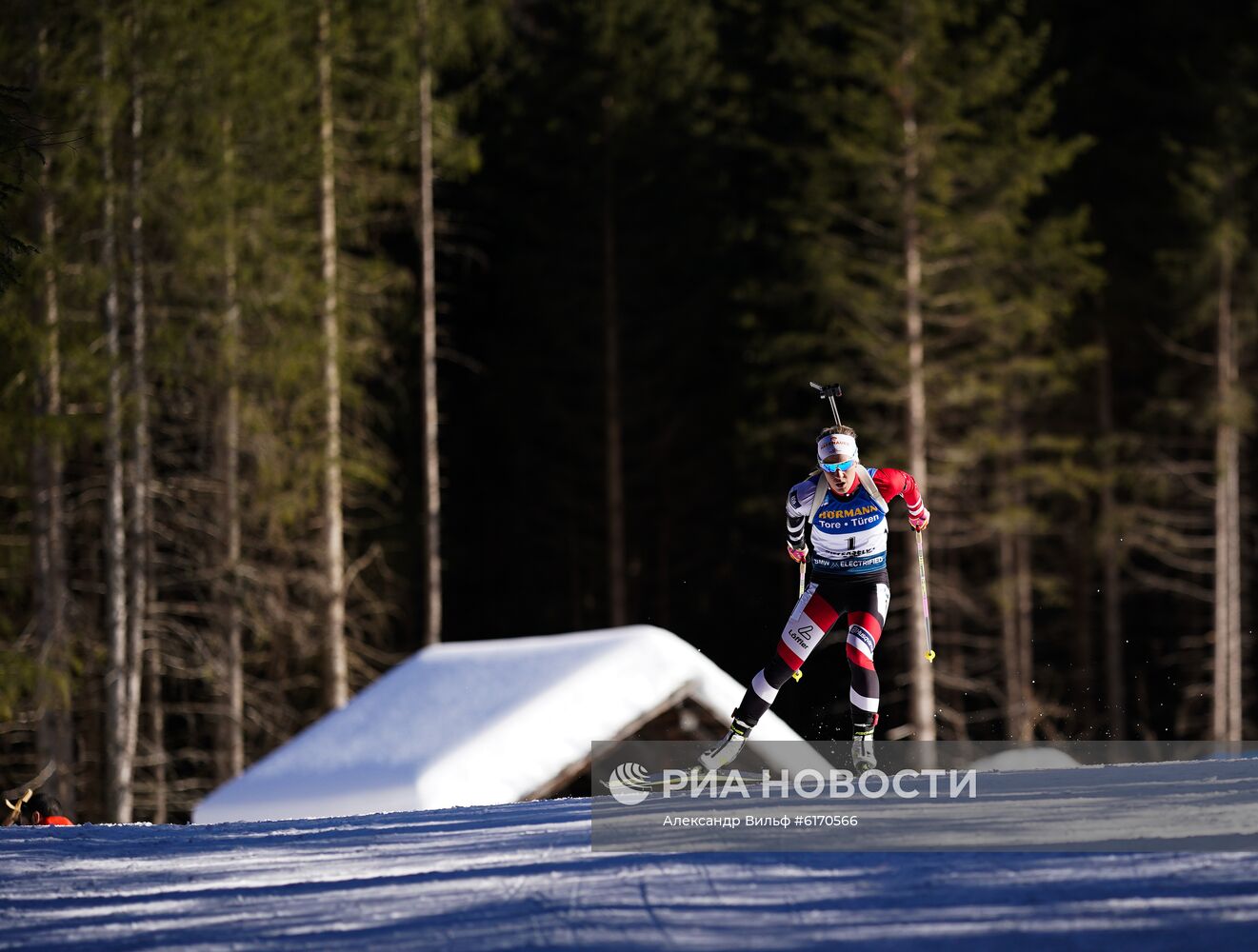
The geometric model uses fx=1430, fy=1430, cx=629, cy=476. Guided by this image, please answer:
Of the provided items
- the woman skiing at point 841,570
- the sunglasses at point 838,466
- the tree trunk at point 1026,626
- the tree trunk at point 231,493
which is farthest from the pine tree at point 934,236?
the sunglasses at point 838,466

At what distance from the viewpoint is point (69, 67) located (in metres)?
17.2

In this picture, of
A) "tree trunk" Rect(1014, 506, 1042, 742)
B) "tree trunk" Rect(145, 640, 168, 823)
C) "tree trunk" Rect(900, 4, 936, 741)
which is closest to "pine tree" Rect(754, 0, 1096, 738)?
"tree trunk" Rect(900, 4, 936, 741)

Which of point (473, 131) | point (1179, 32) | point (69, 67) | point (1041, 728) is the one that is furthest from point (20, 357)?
point (1179, 32)

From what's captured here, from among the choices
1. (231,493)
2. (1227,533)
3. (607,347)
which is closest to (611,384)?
(607,347)

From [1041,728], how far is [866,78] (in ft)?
44.2

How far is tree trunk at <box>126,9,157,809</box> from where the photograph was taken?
58.5 ft

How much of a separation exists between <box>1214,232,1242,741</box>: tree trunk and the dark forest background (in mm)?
82

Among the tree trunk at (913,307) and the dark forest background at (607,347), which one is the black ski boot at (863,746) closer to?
the dark forest background at (607,347)

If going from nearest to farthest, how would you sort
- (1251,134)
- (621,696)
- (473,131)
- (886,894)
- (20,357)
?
1. (886,894)
2. (621,696)
3. (20,357)
4. (1251,134)
5. (473,131)

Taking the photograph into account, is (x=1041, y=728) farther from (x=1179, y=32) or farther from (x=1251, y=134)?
(x=1179, y=32)

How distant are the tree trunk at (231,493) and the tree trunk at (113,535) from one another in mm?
1887

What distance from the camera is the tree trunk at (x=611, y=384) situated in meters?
30.4

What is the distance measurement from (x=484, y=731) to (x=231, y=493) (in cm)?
983

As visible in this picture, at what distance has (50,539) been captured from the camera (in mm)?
17812
